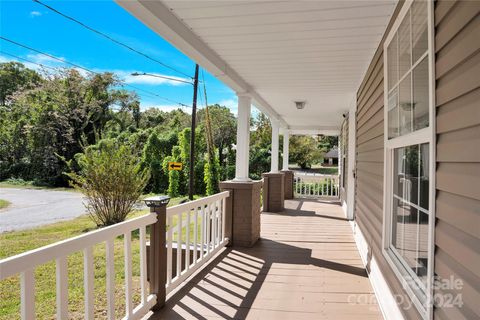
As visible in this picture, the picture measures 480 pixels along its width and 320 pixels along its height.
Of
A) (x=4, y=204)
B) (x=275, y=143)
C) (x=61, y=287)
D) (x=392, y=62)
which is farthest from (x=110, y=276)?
(x=4, y=204)

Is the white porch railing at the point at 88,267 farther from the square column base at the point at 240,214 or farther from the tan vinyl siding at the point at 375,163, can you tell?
the tan vinyl siding at the point at 375,163

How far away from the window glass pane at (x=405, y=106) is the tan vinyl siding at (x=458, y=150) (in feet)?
1.89

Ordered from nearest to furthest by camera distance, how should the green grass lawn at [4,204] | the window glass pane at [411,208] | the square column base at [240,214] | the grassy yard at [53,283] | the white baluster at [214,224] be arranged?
the window glass pane at [411,208] < the grassy yard at [53,283] < the white baluster at [214,224] < the square column base at [240,214] < the green grass lawn at [4,204]

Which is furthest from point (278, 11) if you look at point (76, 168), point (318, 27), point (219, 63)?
point (76, 168)

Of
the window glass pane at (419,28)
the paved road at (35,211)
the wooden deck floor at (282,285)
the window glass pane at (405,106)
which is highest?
the window glass pane at (419,28)

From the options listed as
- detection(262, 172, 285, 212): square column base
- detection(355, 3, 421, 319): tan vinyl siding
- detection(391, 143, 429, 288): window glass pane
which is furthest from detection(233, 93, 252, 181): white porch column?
detection(262, 172, 285, 212): square column base

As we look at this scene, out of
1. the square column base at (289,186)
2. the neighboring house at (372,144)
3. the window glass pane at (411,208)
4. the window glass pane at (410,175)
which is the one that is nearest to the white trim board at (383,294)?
the neighboring house at (372,144)

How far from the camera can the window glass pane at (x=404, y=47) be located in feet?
6.56

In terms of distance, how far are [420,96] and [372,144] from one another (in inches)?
72.8

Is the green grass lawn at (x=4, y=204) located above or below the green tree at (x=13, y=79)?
below

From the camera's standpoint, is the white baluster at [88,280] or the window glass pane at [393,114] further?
the window glass pane at [393,114]

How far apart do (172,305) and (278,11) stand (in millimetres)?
2346

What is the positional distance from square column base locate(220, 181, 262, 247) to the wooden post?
6.31 ft

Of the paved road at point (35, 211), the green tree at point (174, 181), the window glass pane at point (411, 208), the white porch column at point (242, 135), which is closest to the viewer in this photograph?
the window glass pane at point (411, 208)
